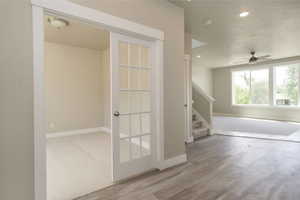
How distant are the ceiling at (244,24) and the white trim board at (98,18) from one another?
822mm

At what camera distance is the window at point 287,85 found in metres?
6.96

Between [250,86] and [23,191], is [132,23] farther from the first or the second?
[250,86]

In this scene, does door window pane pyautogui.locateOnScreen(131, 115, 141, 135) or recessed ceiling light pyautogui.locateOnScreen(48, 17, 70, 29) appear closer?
door window pane pyautogui.locateOnScreen(131, 115, 141, 135)

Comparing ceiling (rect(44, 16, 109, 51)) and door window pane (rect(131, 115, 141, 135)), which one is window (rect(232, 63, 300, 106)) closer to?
ceiling (rect(44, 16, 109, 51))

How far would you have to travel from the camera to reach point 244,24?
12.1 feet

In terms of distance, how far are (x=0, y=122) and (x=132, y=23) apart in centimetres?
187

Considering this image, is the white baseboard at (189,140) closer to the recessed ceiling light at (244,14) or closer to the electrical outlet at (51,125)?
the recessed ceiling light at (244,14)

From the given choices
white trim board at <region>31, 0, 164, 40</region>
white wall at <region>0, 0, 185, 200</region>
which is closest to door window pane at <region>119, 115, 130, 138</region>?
white wall at <region>0, 0, 185, 200</region>

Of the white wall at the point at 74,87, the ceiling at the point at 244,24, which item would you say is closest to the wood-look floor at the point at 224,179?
the ceiling at the point at 244,24

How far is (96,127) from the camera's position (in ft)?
18.4

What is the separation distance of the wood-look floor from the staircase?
1.18 metres

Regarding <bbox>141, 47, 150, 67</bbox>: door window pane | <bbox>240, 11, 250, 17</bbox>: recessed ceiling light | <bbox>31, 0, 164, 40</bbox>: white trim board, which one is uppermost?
<bbox>240, 11, 250, 17</bbox>: recessed ceiling light

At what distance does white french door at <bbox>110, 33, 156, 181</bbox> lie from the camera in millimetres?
2311

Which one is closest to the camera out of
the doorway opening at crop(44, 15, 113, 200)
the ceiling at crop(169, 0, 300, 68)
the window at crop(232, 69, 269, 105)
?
the ceiling at crop(169, 0, 300, 68)
